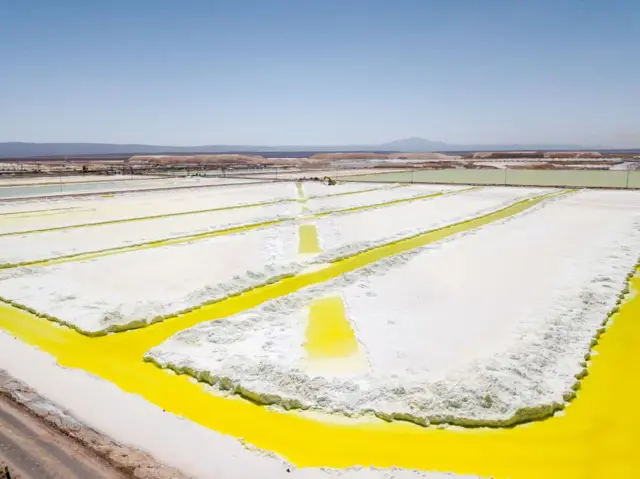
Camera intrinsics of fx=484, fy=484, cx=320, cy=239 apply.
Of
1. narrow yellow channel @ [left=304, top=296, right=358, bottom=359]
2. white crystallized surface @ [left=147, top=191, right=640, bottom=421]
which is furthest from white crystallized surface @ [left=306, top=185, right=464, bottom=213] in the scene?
narrow yellow channel @ [left=304, top=296, right=358, bottom=359]

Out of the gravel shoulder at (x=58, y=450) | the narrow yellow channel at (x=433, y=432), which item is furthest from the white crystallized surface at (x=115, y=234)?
the gravel shoulder at (x=58, y=450)

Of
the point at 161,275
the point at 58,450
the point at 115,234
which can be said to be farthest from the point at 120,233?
the point at 58,450

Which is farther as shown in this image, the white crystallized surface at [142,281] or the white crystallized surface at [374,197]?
the white crystallized surface at [374,197]

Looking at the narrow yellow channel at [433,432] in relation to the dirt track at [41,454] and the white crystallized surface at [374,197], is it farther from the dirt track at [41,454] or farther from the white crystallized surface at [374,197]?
the white crystallized surface at [374,197]

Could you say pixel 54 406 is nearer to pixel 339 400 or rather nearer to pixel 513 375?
pixel 339 400

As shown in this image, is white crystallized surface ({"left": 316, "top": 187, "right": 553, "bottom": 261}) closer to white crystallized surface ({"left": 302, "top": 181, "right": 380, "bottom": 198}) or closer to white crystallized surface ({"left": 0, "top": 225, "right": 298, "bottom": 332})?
white crystallized surface ({"left": 0, "top": 225, "right": 298, "bottom": 332})

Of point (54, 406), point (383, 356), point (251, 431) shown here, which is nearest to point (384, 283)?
point (383, 356)

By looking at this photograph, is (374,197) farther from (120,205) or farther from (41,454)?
(41,454)
